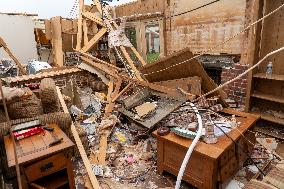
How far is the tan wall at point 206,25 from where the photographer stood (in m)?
5.09

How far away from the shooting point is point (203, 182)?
2904mm

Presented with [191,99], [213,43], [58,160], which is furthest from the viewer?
[213,43]

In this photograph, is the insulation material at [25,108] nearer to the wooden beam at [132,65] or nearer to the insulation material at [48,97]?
the insulation material at [48,97]

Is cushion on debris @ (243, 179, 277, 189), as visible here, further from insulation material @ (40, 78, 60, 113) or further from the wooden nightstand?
insulation material @ (40, 78, 60, 113)

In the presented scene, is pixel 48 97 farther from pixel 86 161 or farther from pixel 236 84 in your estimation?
pixel 236 84

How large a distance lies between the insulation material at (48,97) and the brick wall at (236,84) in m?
3.76

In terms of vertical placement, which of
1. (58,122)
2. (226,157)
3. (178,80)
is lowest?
(226,157)

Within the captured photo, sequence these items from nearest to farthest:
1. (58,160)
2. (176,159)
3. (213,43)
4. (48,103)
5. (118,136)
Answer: (58,160), (176,159), (48,103), (118,136), (213,43)

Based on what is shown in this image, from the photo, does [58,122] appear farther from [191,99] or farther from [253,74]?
[253,74]

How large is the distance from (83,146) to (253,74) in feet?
11.6

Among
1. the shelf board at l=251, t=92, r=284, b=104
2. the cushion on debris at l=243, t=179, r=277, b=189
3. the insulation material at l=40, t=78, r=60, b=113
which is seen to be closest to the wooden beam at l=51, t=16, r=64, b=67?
the insulation material at l=40, t=78, r=60, b=113

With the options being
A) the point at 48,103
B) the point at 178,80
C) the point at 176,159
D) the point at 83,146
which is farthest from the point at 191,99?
the point at 48,103

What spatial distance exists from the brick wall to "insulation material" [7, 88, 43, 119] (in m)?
4.04

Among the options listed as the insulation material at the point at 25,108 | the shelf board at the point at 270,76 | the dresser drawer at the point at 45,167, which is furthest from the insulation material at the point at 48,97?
the shelf board at the point at 270,76
